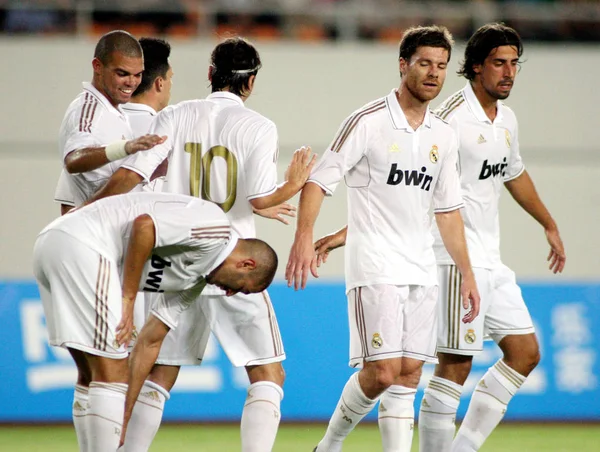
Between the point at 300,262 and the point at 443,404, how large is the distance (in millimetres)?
1381

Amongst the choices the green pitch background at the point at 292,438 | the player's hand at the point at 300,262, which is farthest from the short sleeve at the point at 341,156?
the green pitch background at the point at 292,438

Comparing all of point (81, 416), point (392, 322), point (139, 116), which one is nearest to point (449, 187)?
point (392, 322)

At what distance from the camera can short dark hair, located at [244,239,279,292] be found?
4.95 metres

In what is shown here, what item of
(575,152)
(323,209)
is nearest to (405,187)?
(323,209)

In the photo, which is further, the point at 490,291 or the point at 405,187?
the point at 490,291

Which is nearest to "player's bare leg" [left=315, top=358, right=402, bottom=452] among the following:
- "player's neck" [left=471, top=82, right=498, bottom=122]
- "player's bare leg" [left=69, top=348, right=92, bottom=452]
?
"player's bare leg" [left=69, top=348, right=92, bottom=452]

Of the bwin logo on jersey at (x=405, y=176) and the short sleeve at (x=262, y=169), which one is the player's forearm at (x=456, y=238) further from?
the short sleeve at (x=262, y=169)

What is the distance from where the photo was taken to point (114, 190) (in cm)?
540

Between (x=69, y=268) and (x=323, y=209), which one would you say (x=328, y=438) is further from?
(x=323, y=209)

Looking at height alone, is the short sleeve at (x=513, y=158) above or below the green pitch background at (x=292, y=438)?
above

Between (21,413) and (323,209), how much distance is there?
4774 millimetres

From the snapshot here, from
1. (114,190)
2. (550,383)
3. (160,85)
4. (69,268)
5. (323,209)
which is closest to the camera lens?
(69,268)

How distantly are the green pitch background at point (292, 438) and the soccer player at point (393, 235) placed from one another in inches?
79.7

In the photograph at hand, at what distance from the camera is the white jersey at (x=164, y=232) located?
4699 mm
